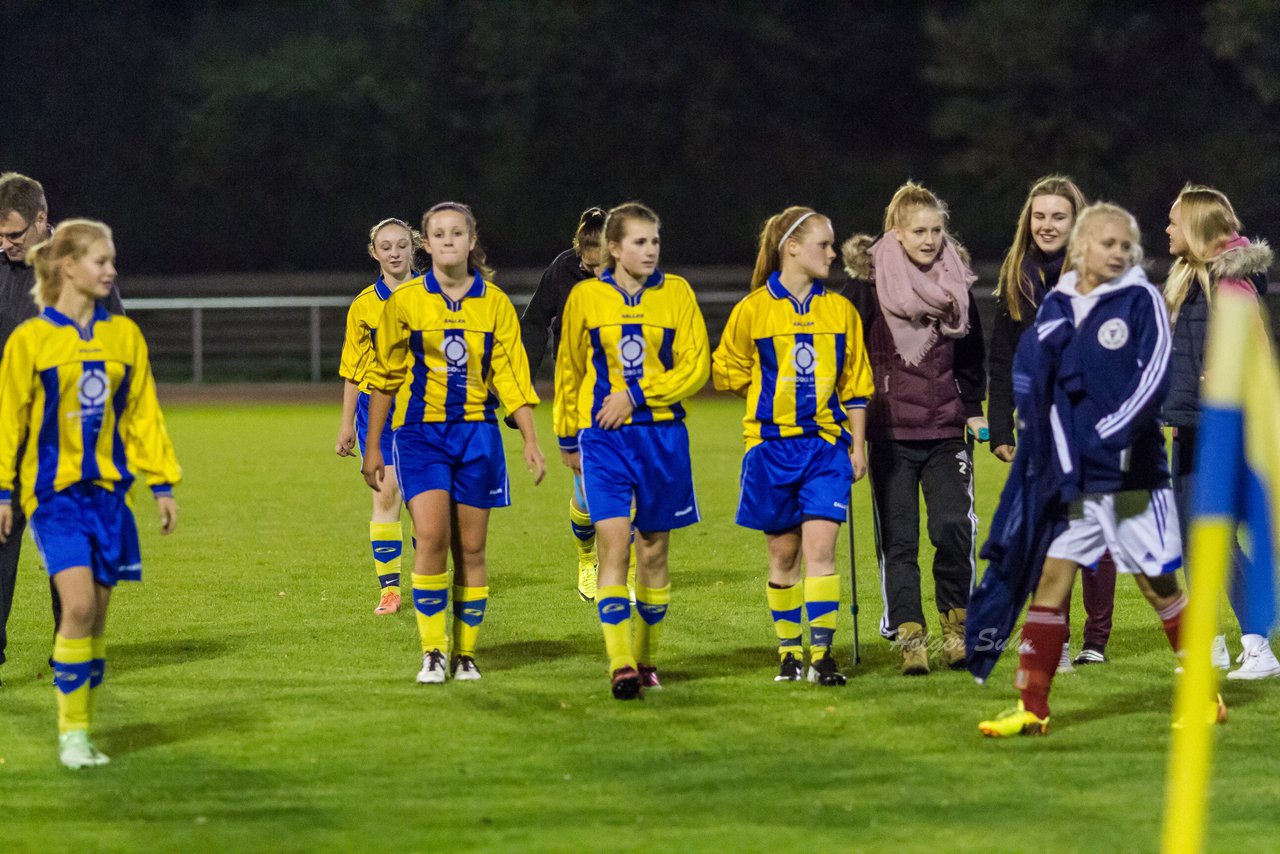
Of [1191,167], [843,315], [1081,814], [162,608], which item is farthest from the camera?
[1191,167]

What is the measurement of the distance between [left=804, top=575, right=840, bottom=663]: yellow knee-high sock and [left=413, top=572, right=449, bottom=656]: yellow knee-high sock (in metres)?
1.39

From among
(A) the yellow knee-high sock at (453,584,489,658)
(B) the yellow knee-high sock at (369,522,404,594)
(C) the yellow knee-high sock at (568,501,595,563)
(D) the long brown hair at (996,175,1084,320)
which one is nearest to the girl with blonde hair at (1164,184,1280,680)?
(D) the long brown hair at (996,175,1084,320)

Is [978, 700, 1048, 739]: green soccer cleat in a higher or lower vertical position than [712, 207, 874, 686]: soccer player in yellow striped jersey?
lower

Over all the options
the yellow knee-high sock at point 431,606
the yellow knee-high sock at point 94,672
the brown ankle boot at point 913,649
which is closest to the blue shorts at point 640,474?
the yellow knee-high sock at point 431,606

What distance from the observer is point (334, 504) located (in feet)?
44.1

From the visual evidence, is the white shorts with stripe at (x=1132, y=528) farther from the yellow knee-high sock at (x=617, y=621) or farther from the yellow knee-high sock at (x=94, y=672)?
the yellow knee-high sock at (x=94, y=672)

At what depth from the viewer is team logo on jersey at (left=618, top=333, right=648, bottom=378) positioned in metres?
6.67

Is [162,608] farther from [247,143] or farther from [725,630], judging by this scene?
[247,143]

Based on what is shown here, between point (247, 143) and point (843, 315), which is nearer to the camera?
point (843, 315)

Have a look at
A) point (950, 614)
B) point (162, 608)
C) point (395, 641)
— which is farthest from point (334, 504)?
point (950, 614)

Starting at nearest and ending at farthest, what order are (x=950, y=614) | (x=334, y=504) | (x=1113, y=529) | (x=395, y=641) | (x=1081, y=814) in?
1. (x=1081, y=814)
2. (x=1113, y=529)
3. (x=950, y=614)
4. (x=395, y=641)
5. (x=334, y=504)

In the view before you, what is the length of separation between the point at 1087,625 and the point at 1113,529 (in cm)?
166

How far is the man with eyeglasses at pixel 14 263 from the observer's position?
23.5ft

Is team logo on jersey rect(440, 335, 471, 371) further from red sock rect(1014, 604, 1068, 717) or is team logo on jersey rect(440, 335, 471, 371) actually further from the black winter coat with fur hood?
the black winter coat with fur hood
